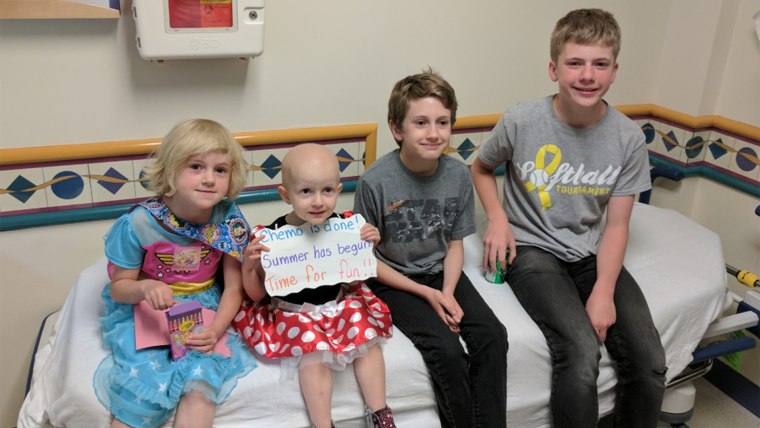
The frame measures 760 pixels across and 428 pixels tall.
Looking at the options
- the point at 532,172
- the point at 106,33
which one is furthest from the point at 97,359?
the point at 532,172

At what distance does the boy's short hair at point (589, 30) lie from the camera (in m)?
1.77

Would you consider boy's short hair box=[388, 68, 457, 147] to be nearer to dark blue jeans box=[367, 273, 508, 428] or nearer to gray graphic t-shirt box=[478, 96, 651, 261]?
gray graphic t-shirt box=[478, 96, 651, 261]

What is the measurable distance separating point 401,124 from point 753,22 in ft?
4.71

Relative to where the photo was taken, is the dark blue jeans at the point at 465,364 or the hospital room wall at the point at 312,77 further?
the hospital room wall at the point at 312,77

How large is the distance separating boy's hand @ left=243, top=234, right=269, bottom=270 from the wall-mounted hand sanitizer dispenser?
58 cm

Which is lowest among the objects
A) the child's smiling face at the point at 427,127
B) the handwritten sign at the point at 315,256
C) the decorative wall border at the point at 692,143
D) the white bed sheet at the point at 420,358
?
the white bed sheet at the point at 420,358

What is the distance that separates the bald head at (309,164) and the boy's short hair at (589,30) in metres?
0.76

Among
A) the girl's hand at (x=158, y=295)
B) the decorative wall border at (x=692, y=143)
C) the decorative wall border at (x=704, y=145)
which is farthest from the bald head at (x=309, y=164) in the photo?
the decorative wall border at (x=704, y=145)

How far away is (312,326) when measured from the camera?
5.09 feet

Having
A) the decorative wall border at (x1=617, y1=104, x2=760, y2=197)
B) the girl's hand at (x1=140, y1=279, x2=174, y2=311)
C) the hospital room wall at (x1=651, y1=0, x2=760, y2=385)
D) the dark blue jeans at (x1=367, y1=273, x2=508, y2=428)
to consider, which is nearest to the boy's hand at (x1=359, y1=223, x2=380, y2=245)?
the dark blue jeans at (x1=367, y1=273, x2=508, y2=428)

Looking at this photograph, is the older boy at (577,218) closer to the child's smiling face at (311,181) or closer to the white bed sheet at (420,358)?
the white bed sheet at (420,358)

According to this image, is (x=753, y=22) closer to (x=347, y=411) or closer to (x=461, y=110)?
(x=461, y=110)

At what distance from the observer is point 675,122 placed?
2.55m

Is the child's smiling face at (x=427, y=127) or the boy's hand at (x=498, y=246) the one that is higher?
Result: the child's smiling face at (x=427, y=127)
